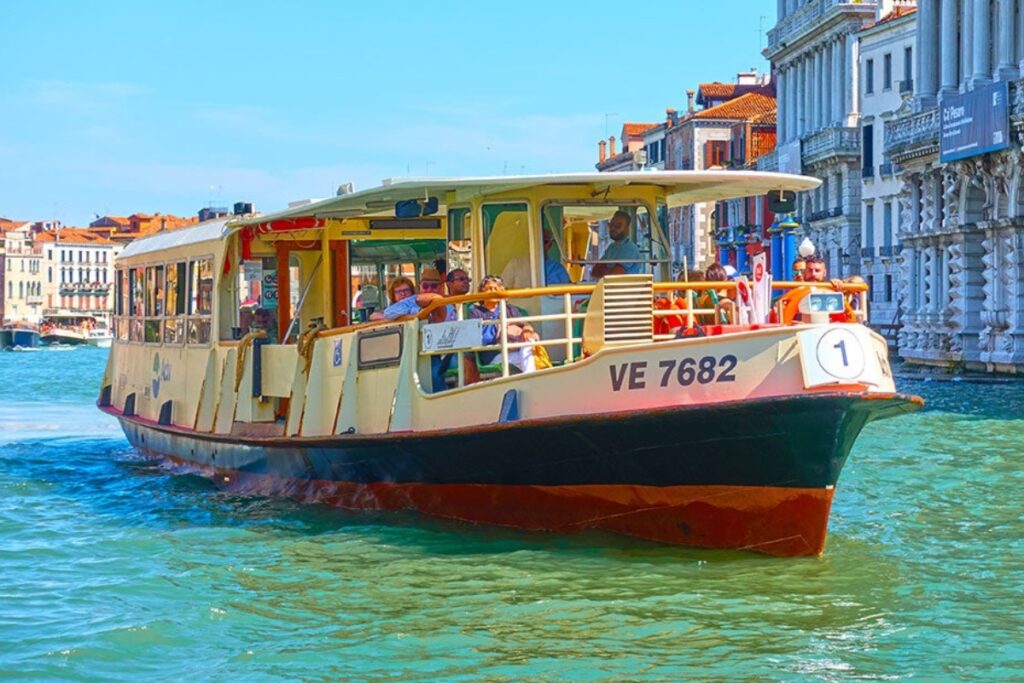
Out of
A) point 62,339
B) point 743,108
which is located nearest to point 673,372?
point 743,108

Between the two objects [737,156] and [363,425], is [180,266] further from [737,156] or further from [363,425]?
[737,156]

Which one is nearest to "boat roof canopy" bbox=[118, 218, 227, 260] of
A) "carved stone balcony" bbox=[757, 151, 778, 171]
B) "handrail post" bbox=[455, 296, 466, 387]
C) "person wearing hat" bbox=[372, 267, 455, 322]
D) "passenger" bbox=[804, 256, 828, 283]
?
"person wearing hat" bbox=[372, 267, 455, 322]

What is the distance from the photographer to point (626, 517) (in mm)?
12695

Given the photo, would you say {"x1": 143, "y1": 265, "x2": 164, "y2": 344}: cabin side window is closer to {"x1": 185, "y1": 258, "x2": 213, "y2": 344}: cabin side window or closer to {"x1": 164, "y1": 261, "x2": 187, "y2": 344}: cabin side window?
{"x1": 164, "y1": 261, "x2": 187, "y2": 344}: cabin side window

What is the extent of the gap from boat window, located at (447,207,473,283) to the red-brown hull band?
1887 mm

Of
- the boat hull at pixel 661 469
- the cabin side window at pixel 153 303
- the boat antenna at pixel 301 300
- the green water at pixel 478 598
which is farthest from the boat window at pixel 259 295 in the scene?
the boat hull at pixel 661 469

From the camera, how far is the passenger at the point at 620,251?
557 inches

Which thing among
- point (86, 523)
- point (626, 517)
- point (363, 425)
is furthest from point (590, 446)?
point (86, 523)

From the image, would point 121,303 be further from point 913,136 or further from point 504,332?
point 913,136

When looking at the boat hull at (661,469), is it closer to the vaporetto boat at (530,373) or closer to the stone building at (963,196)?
the vaporetto boat at (530,373)

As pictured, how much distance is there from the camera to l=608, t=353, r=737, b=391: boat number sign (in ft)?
38.8

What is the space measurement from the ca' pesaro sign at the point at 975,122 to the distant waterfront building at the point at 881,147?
13909 mm

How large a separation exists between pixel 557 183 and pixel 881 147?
162 ft

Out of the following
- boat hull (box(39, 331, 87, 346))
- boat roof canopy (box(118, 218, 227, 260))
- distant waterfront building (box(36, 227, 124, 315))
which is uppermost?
distant waterfront building (box(36, 227, 124, 315))
